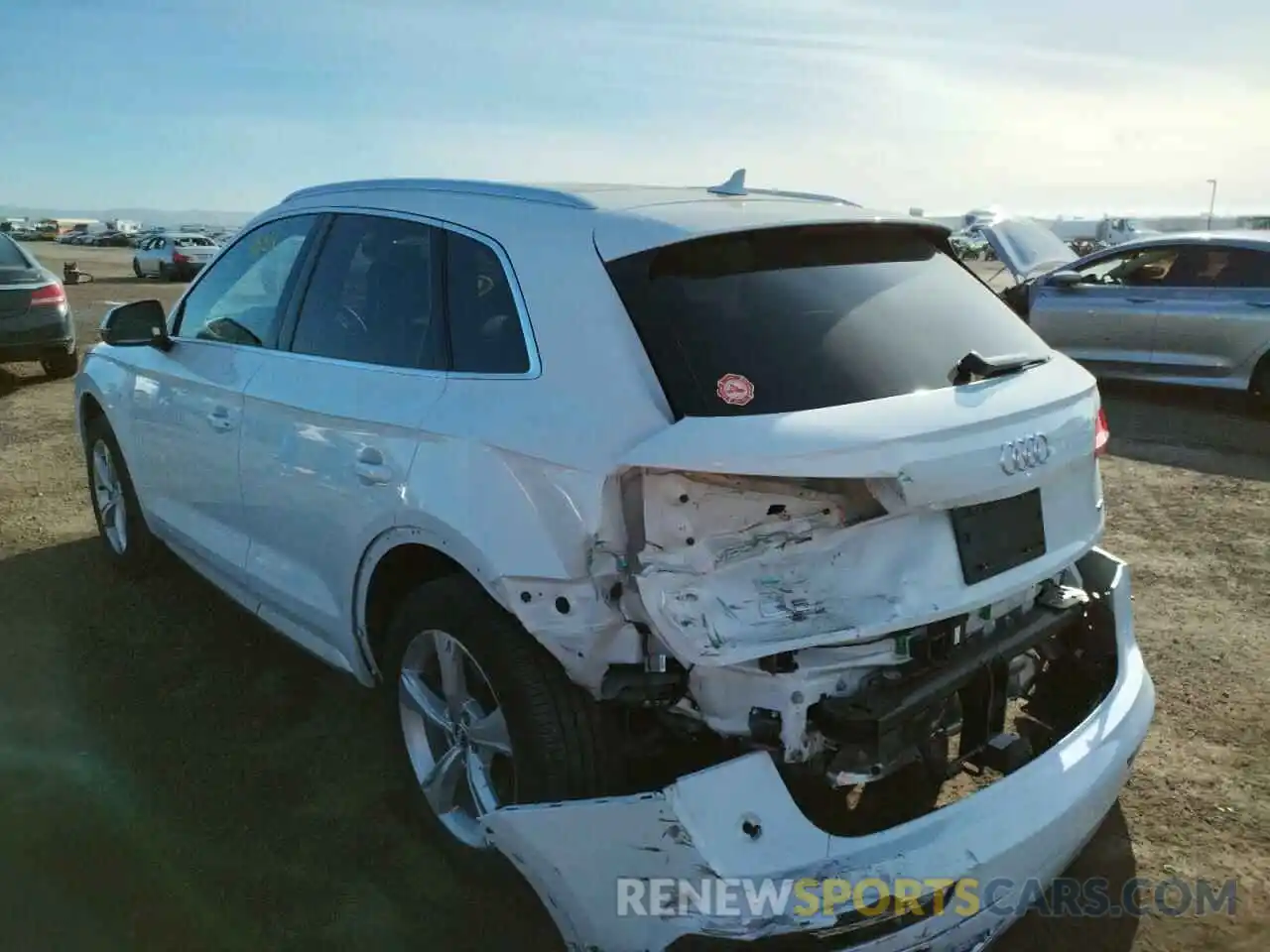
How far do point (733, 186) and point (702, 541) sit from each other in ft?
5.21

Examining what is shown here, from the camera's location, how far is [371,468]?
2.88 meters

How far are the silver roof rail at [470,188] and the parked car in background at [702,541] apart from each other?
17 millimetres

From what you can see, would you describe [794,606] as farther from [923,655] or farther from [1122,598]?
[1122,598]

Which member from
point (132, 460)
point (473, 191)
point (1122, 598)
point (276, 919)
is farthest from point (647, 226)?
point (132, 460)

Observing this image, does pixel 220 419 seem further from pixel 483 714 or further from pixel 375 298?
pixel 483 714

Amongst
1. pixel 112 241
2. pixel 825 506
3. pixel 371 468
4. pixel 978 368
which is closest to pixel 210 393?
pixel 371 468

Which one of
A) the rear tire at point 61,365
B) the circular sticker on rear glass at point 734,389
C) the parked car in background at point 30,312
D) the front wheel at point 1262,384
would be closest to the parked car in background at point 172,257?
the rear tire at point 61,365

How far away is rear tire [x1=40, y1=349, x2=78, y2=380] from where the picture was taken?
11.0 metres

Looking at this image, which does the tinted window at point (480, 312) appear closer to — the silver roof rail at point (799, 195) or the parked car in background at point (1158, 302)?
the silver roof rail at point (799, 195)

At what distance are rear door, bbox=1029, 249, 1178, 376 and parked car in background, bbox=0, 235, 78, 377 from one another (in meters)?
9.94

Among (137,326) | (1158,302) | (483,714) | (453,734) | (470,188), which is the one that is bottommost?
(453,734)

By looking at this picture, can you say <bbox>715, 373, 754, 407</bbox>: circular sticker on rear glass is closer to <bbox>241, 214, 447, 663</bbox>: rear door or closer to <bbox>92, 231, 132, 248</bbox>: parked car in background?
<bbox>241, 214, 447, 663</bbox>: rear door

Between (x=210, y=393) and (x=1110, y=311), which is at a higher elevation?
(x=210, y=393)

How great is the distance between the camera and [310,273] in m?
3.54
